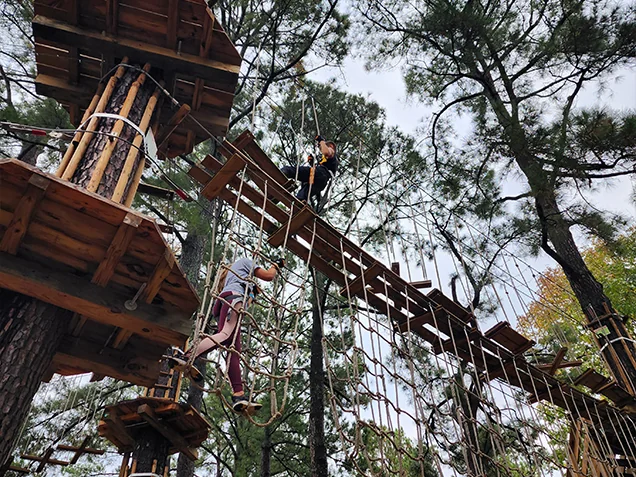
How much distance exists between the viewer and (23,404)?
1918 mm

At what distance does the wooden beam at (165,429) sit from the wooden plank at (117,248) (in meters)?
2.27

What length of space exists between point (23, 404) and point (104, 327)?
2.13ft

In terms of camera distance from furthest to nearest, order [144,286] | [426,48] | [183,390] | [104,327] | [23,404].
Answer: [183,390], [426,48], [104,327], [144,286], [23,404]

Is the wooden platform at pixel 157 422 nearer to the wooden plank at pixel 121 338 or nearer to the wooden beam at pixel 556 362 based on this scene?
the wooden plank at pixel 121 338

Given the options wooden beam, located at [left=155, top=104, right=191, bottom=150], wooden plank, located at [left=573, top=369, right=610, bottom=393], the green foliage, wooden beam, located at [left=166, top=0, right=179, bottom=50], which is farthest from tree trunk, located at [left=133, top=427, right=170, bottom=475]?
A: the green foliage

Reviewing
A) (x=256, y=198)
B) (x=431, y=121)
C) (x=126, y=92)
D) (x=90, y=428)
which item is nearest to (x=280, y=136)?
(x=431, y=121)

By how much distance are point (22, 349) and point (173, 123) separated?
5.60 ft

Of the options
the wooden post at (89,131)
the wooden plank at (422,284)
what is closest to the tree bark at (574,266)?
the wooden plank at (422,284)

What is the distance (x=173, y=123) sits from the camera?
3.16 m

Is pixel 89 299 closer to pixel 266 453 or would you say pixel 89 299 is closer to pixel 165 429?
pixel 165 429

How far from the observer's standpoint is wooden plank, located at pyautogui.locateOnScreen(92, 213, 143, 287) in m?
1.92

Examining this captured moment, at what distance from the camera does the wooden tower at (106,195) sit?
1941 mm

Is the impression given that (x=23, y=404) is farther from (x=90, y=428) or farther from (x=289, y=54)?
(x=90, y=428)

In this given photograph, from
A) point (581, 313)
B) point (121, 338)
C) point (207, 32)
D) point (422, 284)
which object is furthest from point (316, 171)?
point (581, 313)
